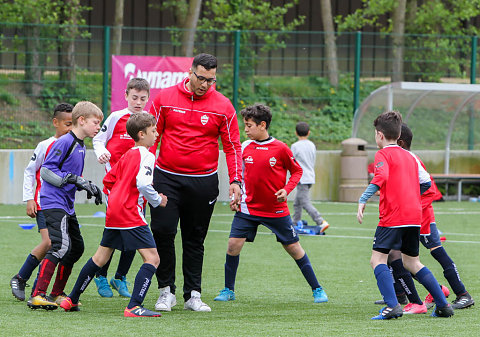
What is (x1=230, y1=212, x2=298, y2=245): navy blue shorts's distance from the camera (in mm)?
8328

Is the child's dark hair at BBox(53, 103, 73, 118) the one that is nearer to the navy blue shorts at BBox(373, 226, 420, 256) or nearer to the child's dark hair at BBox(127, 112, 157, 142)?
the child's dark hair at BBox(127, 112, 157, 142)

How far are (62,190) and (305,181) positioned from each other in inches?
272

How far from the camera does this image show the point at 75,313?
7.20 m

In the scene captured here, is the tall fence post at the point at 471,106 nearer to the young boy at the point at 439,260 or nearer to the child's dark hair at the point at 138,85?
the young boy at the point at 439,260

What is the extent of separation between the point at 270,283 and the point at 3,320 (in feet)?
10.2

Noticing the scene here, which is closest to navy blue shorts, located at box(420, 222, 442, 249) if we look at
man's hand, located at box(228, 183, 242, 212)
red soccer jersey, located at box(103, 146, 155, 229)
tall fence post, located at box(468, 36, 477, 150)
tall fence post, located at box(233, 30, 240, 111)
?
man's hand, located at box(228, 183, 242, 212)

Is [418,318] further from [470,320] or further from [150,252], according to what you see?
[150,252]

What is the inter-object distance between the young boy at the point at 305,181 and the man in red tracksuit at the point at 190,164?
5.97 m

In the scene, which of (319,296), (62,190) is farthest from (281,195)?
(62,190)

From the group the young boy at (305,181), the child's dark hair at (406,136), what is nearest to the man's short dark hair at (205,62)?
the child's dark hair at (406,136)

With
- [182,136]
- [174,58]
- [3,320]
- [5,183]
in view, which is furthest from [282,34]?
[3,320]

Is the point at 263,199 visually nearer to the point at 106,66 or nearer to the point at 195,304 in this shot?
the point at 195,304

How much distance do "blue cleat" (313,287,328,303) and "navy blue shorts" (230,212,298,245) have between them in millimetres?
508

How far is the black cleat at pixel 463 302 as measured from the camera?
7.65m
